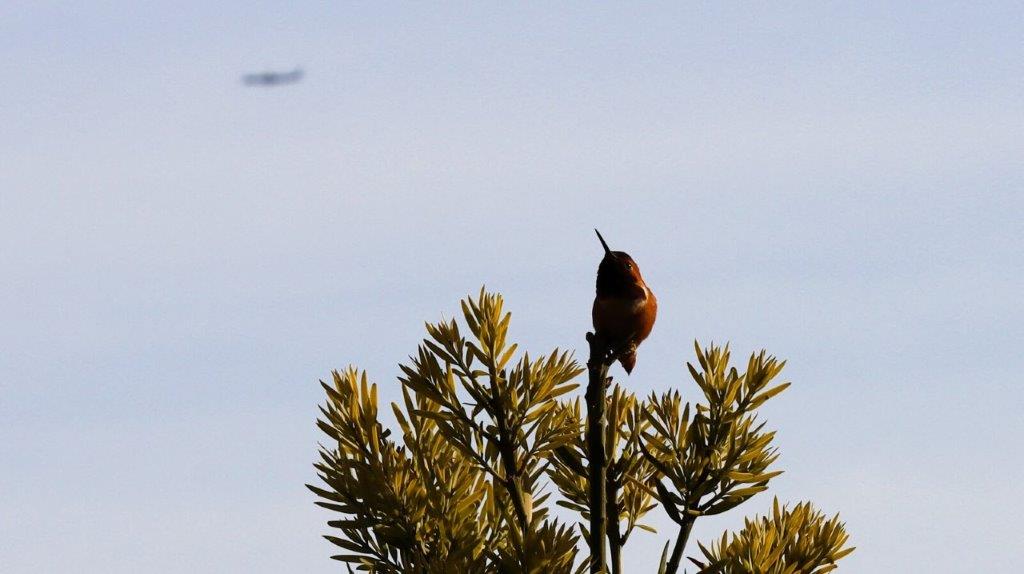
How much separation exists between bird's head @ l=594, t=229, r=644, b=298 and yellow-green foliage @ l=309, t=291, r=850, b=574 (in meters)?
0.44

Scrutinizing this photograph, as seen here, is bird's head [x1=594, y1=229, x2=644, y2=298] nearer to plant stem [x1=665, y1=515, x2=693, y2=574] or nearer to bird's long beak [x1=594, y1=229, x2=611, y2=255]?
bird's long beak [x1=594, y1=229, x2=611, y2=255]

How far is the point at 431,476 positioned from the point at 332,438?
45 cm

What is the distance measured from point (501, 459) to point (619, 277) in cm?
91

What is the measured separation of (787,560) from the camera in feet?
19.5

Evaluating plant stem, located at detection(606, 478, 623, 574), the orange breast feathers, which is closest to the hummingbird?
the orange breast feathers

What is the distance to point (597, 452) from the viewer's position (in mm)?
5363

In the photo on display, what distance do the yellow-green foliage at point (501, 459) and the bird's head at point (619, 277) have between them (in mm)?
438

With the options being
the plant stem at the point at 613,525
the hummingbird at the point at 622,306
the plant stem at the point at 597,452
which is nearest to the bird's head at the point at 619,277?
the hummingbird at the point at 622,306

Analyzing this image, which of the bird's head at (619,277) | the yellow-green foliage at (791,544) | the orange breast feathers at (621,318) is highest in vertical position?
the bird's head at (619,277)

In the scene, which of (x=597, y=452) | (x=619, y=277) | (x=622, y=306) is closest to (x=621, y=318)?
(x=622, y=306)

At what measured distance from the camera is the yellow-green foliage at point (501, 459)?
5.55 meters

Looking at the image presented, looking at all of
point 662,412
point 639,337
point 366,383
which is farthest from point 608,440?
point 366,383

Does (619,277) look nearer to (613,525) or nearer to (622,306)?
(622,306)

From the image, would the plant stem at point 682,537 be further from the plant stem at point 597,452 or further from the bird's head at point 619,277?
the bird's head at point 619,277
